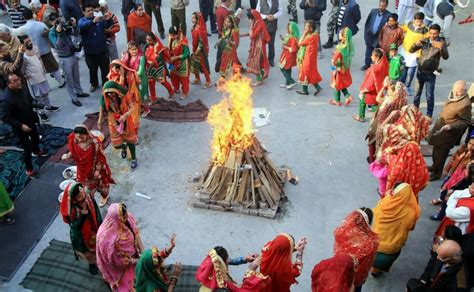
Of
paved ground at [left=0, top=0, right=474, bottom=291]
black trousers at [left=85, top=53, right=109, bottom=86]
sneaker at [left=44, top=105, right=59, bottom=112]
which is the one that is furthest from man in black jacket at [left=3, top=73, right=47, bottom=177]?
black trousers at [left=85, top=53, right=109, bottom=86]

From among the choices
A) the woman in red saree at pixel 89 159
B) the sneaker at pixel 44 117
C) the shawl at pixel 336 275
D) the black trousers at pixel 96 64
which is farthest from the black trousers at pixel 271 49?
the shawl at pixel 336 275

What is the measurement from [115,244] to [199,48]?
6.05 m

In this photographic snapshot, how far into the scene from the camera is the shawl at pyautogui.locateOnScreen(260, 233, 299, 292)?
4605 mm

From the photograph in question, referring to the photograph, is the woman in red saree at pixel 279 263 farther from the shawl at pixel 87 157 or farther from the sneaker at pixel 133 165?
the sneaker at pixel 133 165

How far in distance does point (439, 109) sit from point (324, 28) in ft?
16.3

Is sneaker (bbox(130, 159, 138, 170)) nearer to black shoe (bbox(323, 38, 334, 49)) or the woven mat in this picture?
the woven mat

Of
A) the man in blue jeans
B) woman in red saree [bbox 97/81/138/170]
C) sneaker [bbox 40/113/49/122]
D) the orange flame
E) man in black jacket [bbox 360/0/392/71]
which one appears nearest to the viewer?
the orange flame

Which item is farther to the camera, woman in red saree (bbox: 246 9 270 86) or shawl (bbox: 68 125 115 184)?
woman in red saree (bbox: 246 9 270 86)

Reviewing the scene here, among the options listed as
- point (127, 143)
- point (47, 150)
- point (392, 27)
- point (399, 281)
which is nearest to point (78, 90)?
point (47, 150)

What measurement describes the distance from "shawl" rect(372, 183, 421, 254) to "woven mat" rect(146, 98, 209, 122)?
192 inches

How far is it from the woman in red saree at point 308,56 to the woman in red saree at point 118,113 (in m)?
3.95

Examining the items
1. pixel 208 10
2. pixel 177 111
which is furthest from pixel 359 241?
pixel 208 10

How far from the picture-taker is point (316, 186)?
7.68 m

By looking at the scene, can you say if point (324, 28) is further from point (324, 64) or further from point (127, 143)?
point (127, 143)
